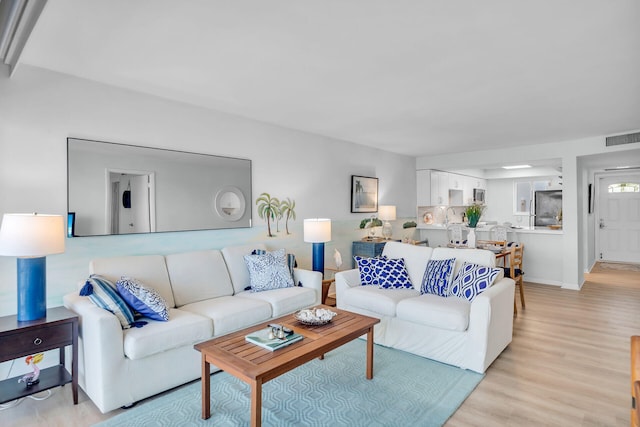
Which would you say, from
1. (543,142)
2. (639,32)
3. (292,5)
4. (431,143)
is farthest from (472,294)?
(543,142)

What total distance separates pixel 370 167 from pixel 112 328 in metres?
4.65

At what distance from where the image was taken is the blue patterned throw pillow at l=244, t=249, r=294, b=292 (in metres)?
3.54

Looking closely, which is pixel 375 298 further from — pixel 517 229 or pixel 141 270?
pixel 517 229

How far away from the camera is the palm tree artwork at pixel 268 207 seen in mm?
4234

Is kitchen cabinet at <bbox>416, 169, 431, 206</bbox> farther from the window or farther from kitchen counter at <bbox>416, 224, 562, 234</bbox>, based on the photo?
the window

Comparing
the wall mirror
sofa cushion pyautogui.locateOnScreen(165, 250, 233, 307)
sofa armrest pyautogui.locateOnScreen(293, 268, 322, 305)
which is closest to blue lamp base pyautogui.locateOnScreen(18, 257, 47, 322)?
the wall mirror

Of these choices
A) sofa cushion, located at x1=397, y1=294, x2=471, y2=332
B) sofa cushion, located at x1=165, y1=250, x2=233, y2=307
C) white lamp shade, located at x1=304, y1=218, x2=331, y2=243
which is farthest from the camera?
white lamp shade, located at x1=304, y1=218, x2=331, y2=243

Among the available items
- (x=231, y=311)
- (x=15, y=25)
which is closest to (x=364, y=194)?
(x=231, y=311)

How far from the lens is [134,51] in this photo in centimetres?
238

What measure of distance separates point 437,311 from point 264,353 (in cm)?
156

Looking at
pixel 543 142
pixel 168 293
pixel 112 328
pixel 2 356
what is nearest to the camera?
pixel 2 356

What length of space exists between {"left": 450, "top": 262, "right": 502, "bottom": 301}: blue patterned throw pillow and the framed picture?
2.54 m

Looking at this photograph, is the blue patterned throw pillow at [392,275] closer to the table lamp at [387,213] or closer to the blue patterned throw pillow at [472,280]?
the blue patterned throw pillow at [472,280]

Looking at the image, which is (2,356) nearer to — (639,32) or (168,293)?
(168,293)
